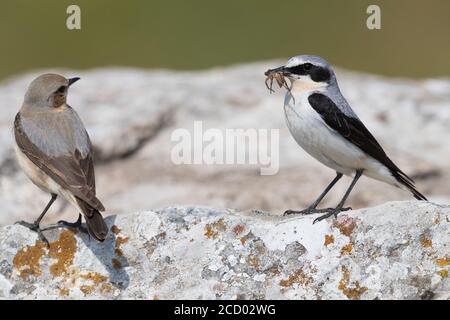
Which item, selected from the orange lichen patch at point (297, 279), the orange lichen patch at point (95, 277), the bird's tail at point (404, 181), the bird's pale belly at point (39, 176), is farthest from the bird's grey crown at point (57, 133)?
the bird's tail at point (404, 181)

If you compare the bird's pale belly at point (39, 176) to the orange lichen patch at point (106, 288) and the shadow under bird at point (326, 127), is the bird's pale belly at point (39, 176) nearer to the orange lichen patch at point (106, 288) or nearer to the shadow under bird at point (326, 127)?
the orange lichen patch at point (106, 288)

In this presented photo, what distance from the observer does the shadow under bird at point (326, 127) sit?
781 centimetres

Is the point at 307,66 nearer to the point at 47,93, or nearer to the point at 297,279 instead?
the point at 47,93

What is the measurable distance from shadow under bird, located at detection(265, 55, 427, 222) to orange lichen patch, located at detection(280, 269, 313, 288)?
1.16 m

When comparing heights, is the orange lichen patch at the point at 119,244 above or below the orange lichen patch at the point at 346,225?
below

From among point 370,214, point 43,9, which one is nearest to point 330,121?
point 370,214

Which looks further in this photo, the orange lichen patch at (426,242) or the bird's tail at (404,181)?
the bird's tail at (404,181)

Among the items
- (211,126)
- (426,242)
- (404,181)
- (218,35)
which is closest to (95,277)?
(426,242)

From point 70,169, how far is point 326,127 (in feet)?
6.94

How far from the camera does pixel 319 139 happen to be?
7777mm

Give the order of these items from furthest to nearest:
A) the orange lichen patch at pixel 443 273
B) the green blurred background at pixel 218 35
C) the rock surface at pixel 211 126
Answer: the green blurred background at pixel 218 35
the rock surface at pixel 211 126
the orange lichen patch at pixel 443 273

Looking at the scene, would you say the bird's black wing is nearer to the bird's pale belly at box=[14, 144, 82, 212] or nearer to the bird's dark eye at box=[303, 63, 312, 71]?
the bird's dark eye at box=[303, 63, 312, 71]

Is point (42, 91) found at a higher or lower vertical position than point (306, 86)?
lower

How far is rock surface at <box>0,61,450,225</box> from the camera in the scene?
10289mm
